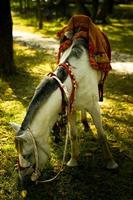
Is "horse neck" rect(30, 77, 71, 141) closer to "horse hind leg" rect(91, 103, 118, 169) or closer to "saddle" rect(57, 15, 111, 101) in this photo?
"horse hind leg" rect(91, 103, 118, 169)

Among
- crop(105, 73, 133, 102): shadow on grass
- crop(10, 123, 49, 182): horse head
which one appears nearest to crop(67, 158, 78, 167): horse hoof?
crop(10, 123, 49, 182): horse head

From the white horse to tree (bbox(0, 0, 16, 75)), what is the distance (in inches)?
170

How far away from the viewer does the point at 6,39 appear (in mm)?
8508

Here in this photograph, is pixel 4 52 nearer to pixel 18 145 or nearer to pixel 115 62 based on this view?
pixel 115 62

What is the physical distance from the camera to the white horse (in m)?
3.52

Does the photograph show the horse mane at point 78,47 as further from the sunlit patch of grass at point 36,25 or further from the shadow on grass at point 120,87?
the sunlit patch of grass at point 36,25

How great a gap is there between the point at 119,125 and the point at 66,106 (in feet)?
7.44

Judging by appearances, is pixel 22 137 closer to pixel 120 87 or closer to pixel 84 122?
pixel 84 122

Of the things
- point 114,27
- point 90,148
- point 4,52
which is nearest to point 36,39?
point 114,27

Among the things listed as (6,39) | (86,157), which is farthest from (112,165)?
(6,39)

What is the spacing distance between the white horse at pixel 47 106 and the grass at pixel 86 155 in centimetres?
61

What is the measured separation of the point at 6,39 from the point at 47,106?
Result: 17.0 ft

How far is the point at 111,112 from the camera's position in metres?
6.59

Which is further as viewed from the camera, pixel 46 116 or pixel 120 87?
pixel 120 87
